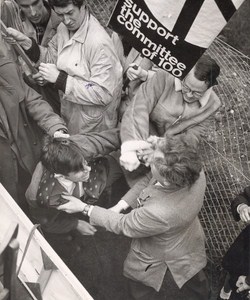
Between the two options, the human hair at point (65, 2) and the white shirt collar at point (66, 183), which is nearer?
the human hair at point (65, 2)

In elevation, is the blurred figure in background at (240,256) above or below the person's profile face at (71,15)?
below

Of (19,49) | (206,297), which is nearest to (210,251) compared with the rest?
(206,297)

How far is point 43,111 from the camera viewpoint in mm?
2332

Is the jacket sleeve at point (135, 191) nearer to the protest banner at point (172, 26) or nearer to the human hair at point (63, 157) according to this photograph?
the human hair at point (63, 157)

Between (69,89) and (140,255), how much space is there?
688 millimetres

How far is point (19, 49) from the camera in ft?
7.50

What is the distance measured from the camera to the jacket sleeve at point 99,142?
88.4 inches

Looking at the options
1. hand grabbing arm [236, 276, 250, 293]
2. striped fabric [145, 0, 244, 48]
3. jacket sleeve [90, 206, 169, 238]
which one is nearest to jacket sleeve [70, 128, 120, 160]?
jacket sleeve [90, 206, 169, 238]

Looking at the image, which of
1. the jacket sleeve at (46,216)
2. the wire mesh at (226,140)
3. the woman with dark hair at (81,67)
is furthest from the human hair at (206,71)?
the jacket sleeve at (46,216)

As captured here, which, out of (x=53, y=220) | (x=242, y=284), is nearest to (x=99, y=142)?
(x=53, y=220)

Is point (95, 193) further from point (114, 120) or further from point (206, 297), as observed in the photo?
point (206, 297)

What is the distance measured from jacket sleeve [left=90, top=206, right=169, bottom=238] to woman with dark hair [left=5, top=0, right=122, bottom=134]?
A: 0.35m

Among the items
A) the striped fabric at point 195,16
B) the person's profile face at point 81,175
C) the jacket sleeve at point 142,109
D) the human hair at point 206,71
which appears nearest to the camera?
the striped fabric at point 195,16

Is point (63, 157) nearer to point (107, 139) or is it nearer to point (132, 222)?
point (107, 139)
